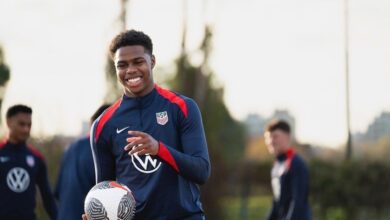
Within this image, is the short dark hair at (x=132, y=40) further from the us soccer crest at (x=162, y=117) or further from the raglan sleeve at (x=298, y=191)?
the raglan sleeve at (x=298, y=191)

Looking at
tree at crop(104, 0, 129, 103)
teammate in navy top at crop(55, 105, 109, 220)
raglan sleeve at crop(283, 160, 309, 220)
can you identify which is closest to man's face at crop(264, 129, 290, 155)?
raglan sleeve at crop(283, 160, 309, 220)

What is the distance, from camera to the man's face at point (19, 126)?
9.67 meters

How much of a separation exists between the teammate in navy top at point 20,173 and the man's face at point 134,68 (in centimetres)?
435

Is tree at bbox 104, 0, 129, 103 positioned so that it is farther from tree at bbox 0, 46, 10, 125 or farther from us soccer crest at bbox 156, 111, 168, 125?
us soccer crest at bbox 156, 111, 168, 125

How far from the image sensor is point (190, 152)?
5.34 meters

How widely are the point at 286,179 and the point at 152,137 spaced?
5.48 m

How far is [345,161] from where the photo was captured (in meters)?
20.7

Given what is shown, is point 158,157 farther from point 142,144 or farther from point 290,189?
point 290,189

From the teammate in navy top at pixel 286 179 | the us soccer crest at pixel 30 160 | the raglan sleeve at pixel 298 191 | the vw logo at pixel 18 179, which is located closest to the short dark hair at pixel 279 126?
the teammate in navy top at pixel 286 179

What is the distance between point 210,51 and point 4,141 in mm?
11678

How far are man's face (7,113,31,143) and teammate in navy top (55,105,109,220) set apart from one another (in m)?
0.83

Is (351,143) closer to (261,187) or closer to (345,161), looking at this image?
(345,161)

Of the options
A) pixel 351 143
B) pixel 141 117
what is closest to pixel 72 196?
pixel 141 117

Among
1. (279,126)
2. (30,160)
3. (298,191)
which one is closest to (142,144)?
(30,160)
